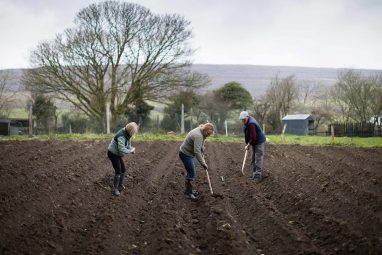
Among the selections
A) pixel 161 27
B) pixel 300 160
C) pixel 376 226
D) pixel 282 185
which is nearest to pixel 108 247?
pixel 376 226

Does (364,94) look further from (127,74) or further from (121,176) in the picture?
(121,176)

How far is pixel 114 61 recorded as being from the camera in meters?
30.8

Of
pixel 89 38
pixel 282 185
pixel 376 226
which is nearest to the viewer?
pixel 376 226

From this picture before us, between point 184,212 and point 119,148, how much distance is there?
1939 millimetres

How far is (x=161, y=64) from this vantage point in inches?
1251

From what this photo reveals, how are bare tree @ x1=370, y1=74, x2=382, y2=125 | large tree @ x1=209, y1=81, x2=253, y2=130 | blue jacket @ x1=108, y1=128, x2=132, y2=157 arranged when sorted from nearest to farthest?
blue jacket @ x1=108, y1=128, x2=132, y2=157 → bare tree @ x1=370, y1=74, x2=382, y2=125 → large tree @ x1=209, y1=81, x2=253, y2=130

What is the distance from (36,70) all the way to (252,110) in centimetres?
2231

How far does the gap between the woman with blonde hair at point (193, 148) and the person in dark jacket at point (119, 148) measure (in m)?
1.16

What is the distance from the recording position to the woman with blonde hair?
876cm

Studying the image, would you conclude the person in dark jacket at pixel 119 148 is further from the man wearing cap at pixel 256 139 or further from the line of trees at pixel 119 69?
the line of trees at pixel 119 69

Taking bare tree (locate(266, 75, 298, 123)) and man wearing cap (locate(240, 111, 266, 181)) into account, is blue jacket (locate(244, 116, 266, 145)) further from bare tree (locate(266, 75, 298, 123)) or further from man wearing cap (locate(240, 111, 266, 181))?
bare tree (locate(266, 75, 298, 123))

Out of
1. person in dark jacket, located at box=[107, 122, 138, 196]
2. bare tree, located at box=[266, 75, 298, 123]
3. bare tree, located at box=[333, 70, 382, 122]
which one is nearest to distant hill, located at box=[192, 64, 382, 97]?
bare tree, located at box=[266, 75, 298, 123]

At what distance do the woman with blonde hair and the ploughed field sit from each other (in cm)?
39

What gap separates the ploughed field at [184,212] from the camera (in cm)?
590
